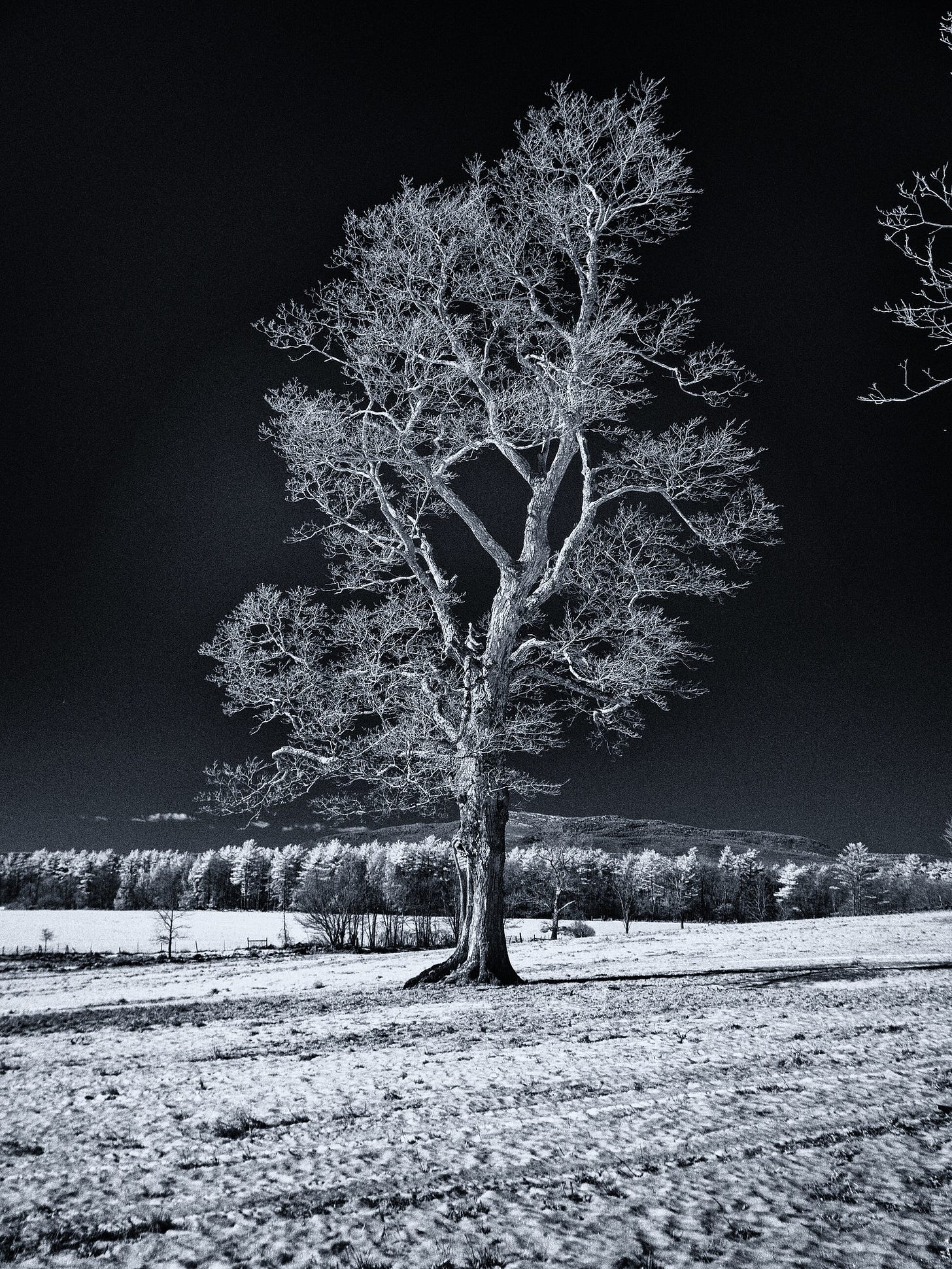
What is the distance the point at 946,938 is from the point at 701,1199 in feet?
101

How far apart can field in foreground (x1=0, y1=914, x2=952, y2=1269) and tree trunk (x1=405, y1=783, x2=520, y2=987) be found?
329 centimetres

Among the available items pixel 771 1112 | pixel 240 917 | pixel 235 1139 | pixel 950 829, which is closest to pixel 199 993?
pixel 235 1139

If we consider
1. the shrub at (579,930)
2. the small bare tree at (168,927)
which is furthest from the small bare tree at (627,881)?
the small bare tree at (168,927)

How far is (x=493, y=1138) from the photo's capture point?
14.5ft

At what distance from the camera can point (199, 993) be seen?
55.7ft

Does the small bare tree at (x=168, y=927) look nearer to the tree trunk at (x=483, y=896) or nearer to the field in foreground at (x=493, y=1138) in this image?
the tree trunk at (x=483, y=896)

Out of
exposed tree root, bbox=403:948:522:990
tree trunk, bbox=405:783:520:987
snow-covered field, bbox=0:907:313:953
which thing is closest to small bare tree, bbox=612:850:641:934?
snow-covered field, bbox=0:907:313:953

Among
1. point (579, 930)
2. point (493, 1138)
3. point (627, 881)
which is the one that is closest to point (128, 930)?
point (579, 930)

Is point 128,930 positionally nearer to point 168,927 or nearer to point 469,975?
point 168,927

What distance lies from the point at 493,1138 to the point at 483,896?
9.12 metres

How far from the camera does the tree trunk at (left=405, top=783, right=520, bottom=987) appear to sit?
43.4ft

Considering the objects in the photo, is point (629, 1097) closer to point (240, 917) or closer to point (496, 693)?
point (496, 693)

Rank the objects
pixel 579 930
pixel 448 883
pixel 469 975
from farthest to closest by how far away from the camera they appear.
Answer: pixel 448 883 < pixel 579 930 < pixel 469 975

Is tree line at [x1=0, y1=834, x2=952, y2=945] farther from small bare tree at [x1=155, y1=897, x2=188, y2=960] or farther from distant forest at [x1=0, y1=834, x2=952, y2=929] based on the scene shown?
small bare tree at [x1=155, y1=897, x2=188, y2=960]
